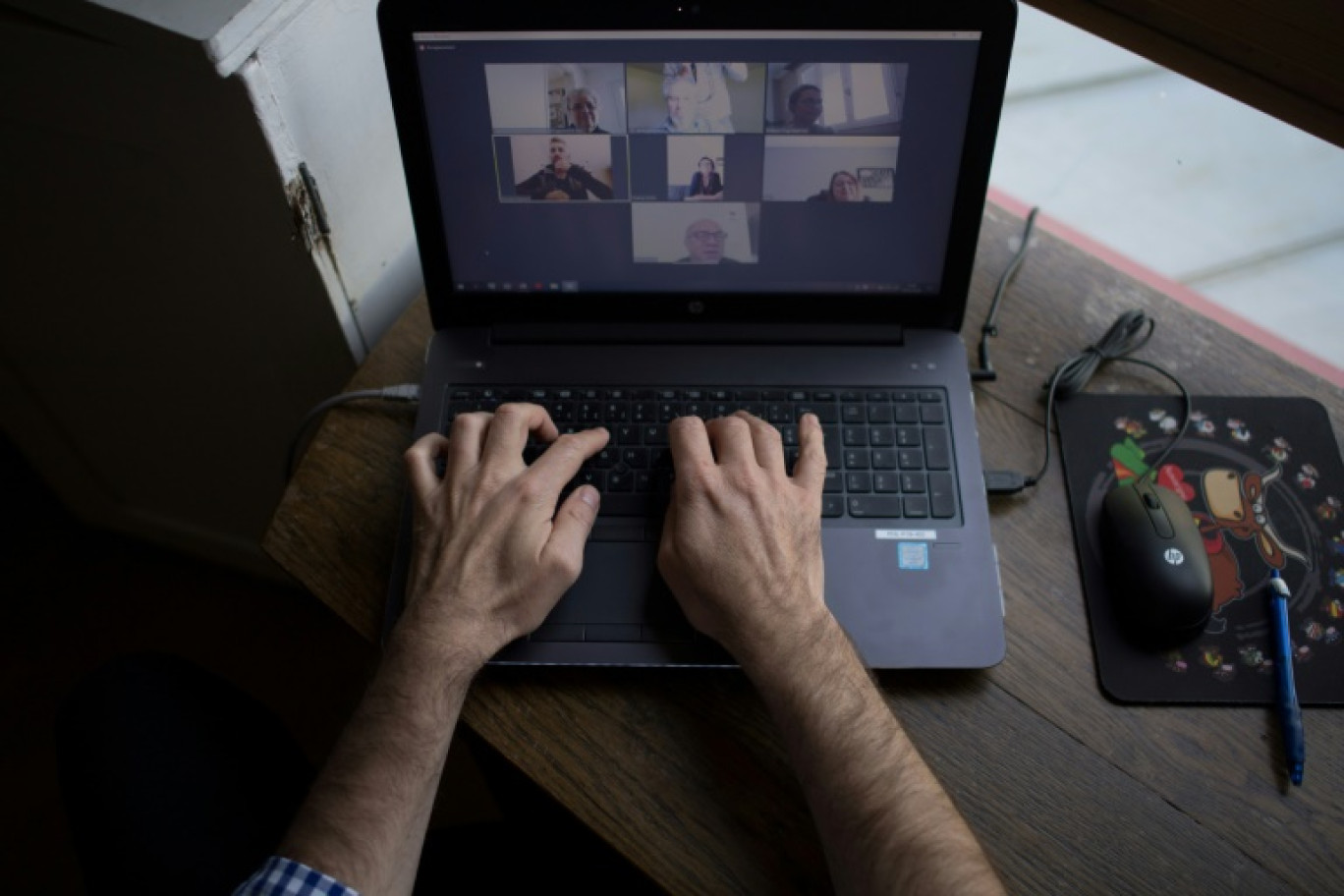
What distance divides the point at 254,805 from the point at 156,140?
564 mm

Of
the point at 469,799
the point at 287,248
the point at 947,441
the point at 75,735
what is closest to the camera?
the point at 75,735

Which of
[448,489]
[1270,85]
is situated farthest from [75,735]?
[1270,85]

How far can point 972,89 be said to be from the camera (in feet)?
2.58

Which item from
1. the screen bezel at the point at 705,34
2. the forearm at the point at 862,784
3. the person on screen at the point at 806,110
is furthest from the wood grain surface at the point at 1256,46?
the forearm at the point at 862,784

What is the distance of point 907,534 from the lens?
0.83m

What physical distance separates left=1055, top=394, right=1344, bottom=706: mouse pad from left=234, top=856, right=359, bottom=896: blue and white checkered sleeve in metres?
0.55

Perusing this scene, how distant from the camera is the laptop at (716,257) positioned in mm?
773

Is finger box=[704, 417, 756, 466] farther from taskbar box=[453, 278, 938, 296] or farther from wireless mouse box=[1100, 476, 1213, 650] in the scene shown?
wireless mouse box=[1100, 476, 1213, 650]

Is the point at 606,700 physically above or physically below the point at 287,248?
below

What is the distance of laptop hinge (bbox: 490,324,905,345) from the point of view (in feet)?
3.05

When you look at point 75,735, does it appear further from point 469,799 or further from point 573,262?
point 469,799

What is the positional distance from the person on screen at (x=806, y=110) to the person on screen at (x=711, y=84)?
4cm

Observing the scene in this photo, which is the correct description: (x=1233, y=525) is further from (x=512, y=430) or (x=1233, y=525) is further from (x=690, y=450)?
(x=512, y=430)

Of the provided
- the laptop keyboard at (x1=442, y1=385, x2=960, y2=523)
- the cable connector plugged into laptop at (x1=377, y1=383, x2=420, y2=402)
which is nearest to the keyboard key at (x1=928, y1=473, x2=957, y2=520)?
the laptop keyboard at (x1=442, y1=385, x2=960, y2=523)
